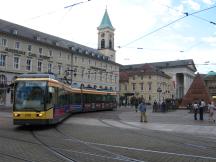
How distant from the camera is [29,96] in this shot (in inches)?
739

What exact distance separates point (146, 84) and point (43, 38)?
5084 cm

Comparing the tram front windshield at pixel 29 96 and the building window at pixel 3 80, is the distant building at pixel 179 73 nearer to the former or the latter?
the building window at pixel 3 80

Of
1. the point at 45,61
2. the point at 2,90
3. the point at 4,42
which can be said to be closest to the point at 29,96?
the point at 2,90

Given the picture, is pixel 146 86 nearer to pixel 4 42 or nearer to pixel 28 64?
pixel 28 64

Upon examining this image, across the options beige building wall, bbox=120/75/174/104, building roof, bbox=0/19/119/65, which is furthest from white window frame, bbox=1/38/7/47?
beige building wall, bbox=120/75/174/104

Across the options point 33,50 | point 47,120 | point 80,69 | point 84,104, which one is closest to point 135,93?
point 80,69

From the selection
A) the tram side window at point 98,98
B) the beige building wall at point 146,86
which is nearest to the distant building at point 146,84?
the beige building wall at point 146,86

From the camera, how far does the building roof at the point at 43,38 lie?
224 ft

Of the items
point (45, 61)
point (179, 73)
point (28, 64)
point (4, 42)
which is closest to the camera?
point (4, 42)

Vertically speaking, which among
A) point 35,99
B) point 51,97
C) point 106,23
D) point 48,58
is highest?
point 106,23

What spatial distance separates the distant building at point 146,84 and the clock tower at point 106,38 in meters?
→ 15.2

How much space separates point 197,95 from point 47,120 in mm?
42033

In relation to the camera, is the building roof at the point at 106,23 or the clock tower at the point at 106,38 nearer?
the clock tower at the point at 106,38

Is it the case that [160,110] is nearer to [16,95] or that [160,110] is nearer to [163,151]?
[16,95]
